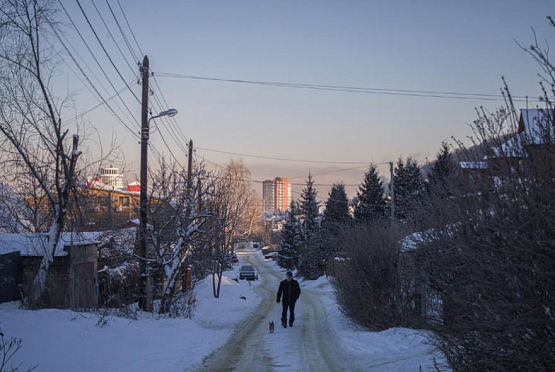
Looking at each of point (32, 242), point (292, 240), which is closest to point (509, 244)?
point (32, 242)

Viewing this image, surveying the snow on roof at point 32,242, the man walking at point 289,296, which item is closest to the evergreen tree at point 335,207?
the man walking at point 289,296

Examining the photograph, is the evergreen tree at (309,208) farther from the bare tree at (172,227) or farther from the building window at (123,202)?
the bare tree at (172,227)

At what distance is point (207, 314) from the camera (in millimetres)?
18641

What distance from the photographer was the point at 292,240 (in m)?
54.0

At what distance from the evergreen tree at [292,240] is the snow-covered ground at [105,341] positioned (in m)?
39.4

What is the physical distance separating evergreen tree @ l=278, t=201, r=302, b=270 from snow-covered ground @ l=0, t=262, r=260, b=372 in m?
39.4

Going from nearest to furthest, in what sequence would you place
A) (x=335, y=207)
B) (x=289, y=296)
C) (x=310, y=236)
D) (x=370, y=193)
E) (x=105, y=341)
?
(x=105, y=341) < (x=289, y=296) < (x=370, y=193) < (x=335, y=207) < (x=310, y=236)

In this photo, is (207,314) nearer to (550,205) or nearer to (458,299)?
(458,299)

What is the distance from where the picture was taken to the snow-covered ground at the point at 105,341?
8.11 m

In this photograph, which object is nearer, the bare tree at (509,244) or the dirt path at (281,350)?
the bare tree at (509,244)

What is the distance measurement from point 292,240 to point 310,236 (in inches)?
161

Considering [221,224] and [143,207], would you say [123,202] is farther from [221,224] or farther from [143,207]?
[143,207]

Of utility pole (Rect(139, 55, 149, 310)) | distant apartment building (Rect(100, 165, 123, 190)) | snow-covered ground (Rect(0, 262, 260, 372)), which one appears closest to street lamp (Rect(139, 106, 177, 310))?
utility pole (Rect(139, 55, 149, 310))

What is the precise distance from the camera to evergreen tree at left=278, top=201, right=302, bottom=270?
174 ft
